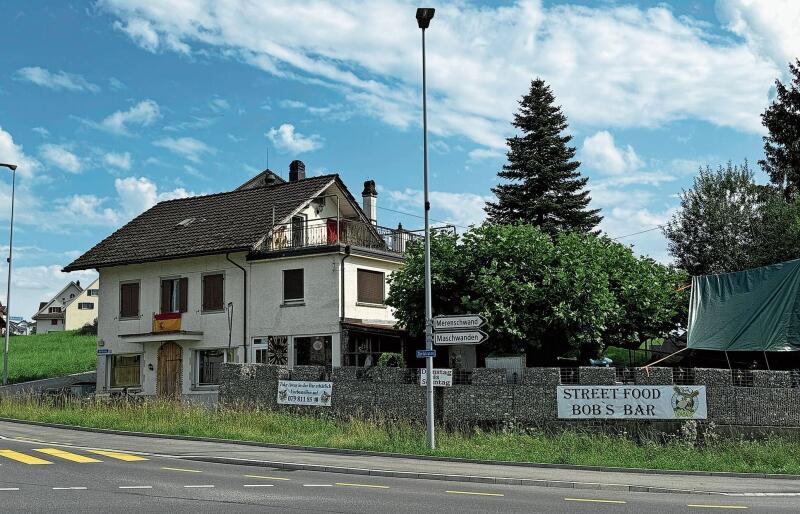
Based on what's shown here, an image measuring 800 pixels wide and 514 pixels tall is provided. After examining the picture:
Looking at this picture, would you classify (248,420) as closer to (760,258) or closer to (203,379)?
(203,379)

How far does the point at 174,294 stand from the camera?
123ft

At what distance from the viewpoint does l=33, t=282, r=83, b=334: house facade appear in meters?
130

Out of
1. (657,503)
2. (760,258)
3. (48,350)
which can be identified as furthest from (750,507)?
(48,350)

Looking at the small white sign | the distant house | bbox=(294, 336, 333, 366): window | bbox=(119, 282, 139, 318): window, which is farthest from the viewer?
the distant house

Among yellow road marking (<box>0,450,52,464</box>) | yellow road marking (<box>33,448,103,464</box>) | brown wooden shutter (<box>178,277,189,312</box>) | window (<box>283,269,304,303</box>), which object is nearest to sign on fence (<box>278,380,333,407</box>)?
yellow road marking (<box>33,448,103,464</box>)

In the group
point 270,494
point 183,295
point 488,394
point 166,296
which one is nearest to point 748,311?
point 488,394

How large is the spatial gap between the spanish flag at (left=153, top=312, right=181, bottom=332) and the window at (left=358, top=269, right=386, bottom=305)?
806 cm

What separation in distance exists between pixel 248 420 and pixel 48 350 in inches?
2090

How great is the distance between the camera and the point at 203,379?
36156 millimetres

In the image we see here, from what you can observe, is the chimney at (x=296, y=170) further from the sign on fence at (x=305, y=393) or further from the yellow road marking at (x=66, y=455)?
the yellow road marking at (x=66, y=455)

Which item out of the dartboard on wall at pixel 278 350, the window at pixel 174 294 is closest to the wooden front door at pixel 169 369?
the window at pixel 174 294

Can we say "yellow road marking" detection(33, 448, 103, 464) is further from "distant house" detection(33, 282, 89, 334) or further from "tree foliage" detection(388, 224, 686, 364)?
"distant house" detection(33, 282, 89, 334)

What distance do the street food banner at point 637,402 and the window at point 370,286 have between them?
13.7 metres

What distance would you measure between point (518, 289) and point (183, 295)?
15.2m
